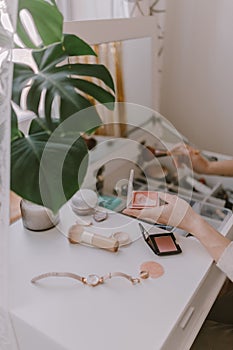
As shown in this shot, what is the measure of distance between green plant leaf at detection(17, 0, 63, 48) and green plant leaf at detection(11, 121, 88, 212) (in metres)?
0.19

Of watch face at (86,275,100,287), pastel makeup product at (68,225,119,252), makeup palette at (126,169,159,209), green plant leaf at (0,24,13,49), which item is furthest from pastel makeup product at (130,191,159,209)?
green plant leaf at (0,24,13,49)

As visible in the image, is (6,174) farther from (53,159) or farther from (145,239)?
(145,239)

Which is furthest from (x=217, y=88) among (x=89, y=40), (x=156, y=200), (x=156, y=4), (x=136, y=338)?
(x=136, y=338)

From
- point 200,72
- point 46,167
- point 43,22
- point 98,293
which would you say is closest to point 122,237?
point 98,293

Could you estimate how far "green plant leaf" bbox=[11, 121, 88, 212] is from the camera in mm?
656

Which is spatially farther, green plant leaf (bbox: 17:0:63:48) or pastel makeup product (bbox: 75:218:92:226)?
pastel makeup product (bbox: 75:218:92:226)

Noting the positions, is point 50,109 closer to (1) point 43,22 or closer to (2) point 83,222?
(1) point 43,22

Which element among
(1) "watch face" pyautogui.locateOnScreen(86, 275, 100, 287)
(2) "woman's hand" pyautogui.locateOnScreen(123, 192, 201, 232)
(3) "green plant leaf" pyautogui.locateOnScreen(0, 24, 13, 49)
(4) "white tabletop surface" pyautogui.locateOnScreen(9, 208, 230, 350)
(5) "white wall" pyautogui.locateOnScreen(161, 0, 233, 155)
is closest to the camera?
(3) "green plant leaf" pyautogui.locateOnScreen(0, 24, 13, 49)

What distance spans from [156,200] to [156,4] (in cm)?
91

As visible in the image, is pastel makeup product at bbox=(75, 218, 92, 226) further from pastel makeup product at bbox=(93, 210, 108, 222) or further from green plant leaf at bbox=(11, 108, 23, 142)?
green plant leaf at bbox=(11, 108, 23, 142)

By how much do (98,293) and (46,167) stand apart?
282 mm

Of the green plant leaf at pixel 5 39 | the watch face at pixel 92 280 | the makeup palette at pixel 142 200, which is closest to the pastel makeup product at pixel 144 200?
the makeup palette at pixel 142 200

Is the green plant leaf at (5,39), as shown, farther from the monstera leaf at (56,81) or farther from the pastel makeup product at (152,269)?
the pastel makeup product at (152,269)

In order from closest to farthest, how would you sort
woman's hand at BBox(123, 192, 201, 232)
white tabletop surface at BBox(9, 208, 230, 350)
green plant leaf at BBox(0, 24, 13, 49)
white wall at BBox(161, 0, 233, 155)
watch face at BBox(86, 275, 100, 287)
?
1. green plant leaf at BBox(0, 24, 13, 49)
2. white tabletop surface at BBox(9, 208, 230, 350)
3. watch face at BBox(86, 275, 100, 287)
4. woman's hand at BBox(123, 192, 201, 232)
5. white wall at BBox(161, 0, 233, 155)
